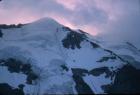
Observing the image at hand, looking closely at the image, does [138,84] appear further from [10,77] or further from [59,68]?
[10,77]

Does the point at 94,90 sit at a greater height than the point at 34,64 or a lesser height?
lesser

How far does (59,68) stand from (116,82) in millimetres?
35683

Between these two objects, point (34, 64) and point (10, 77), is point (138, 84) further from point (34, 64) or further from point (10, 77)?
point (10, 77)

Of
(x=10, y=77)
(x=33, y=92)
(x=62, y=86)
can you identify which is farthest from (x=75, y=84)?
(x=10, y=77)

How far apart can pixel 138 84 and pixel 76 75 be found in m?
38.2

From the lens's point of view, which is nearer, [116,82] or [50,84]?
[50,84]

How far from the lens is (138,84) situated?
193500mm

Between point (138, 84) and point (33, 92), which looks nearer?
point (33, 92)

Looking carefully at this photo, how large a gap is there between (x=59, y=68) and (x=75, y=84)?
1862 cm

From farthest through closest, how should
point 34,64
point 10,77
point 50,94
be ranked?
point 34,64
point 10,77
point 50,94

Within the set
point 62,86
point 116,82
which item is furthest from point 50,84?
point 116,82

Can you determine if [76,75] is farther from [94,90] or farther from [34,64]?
[34,64]

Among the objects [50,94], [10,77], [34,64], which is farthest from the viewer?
[34,64]

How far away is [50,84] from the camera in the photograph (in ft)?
587
